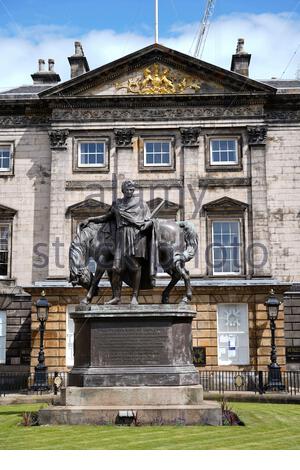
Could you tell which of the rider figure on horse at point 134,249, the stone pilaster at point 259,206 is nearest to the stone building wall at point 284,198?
the stone pilaster at point 259,206

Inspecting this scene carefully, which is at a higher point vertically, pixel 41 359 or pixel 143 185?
pixel 143 185

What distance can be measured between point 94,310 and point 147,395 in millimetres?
2206

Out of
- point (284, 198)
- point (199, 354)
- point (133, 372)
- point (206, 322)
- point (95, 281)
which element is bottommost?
point (133, 372)

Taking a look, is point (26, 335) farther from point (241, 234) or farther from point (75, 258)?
point (75, 258)

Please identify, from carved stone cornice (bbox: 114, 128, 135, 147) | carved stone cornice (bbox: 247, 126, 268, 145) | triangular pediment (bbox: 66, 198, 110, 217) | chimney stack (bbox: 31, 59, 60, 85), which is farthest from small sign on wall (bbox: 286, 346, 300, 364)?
chimney stack (bbox: 31, 59, 60, 85)

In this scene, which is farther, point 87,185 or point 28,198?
point 28,198

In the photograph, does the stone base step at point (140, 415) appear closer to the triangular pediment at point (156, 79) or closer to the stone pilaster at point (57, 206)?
the stone pilaster at point (57, 206)

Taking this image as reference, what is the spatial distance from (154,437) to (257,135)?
25.1 m

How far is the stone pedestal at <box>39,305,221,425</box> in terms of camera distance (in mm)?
13094

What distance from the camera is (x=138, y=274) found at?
14.9m

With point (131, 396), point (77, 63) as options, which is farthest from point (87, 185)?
point (131, 396)

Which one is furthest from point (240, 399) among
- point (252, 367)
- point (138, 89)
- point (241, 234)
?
point (138, 89)

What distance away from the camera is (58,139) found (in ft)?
113

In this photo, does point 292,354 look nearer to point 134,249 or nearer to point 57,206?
point 57,206
